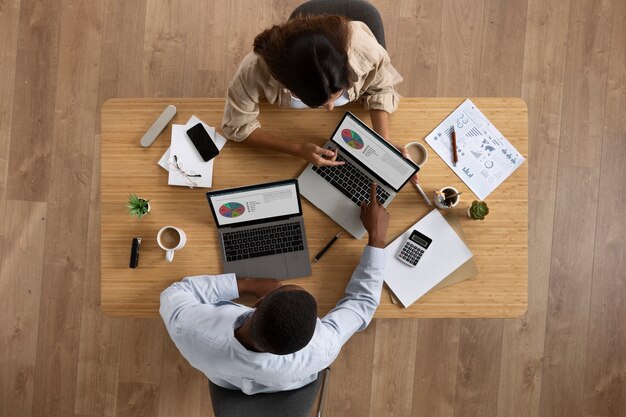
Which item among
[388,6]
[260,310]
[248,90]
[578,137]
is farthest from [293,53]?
[578,137]

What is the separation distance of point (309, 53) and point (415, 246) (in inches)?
26.9

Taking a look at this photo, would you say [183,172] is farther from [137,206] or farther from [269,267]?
[269,267]

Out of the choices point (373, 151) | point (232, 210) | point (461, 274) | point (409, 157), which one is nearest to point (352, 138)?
point (373, 151)

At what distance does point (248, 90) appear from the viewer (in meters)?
1.39

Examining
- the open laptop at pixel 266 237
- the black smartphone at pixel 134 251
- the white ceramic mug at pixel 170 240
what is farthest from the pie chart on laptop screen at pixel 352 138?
the black smartphone at pixel 134 251

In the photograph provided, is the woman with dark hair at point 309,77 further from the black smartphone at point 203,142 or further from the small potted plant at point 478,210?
the small potted plant at point 478,210

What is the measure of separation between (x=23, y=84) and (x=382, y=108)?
1942 mm

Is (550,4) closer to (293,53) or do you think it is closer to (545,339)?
(545,339)

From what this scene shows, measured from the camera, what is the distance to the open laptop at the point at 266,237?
1.47 meters

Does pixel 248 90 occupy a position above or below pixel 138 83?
above

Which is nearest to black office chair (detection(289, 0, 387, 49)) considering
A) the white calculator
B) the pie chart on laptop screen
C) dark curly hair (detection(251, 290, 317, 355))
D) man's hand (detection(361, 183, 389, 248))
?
the pie chart on laptop screen

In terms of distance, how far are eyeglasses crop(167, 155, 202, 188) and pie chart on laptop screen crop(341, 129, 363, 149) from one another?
1.56 ft

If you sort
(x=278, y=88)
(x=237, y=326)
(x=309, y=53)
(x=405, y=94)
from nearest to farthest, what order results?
(x=309, y=53), (x=237, y=326), (x=278, y=88), (x=405, y=94)

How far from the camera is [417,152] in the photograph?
4.90ft
